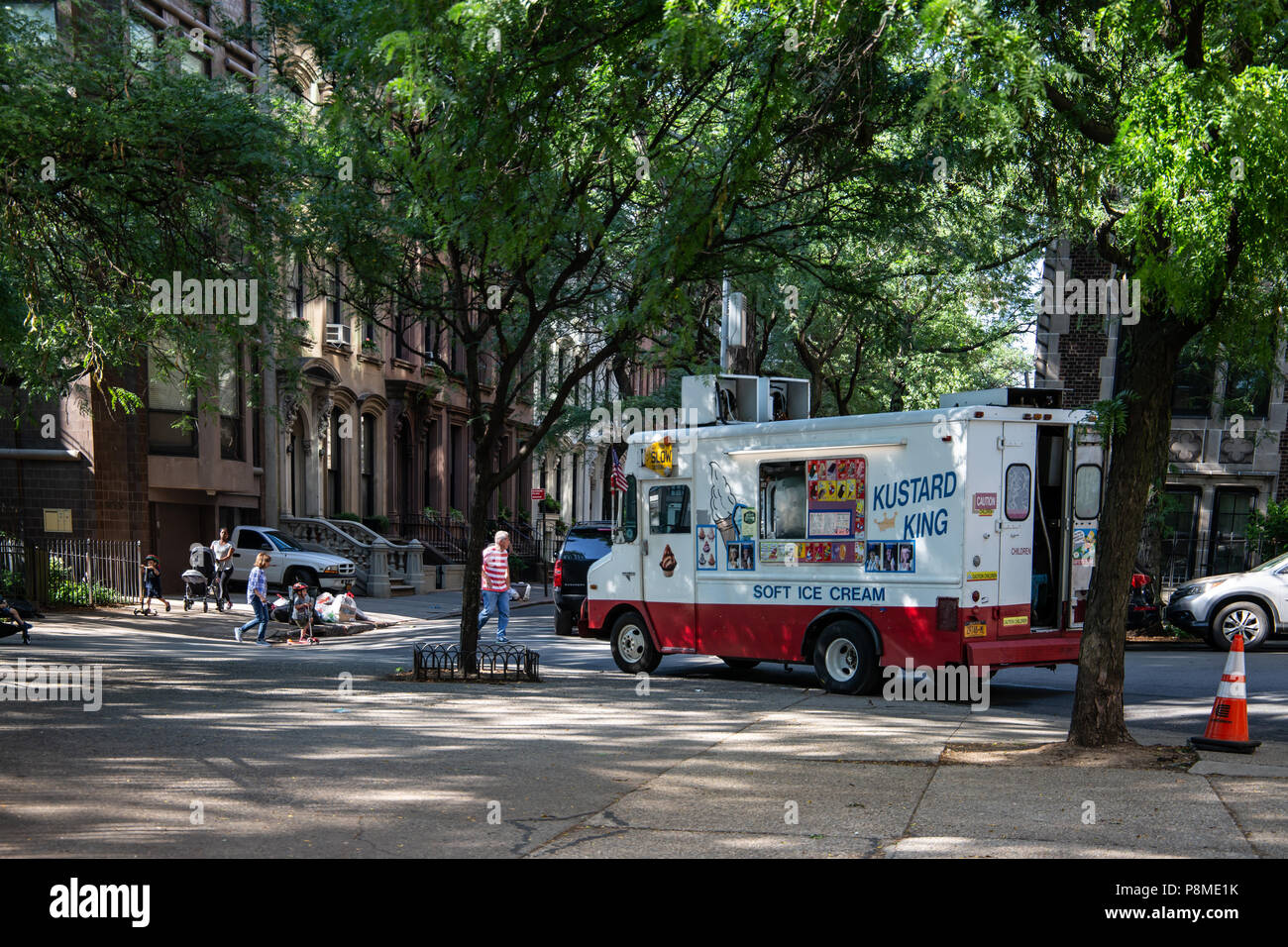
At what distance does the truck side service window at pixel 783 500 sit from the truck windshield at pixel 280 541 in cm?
1719

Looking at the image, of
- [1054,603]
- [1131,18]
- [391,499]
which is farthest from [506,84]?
[391,499]

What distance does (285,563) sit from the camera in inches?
1110

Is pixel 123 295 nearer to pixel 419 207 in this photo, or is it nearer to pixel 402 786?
pixel 419 207

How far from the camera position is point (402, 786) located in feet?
27.1

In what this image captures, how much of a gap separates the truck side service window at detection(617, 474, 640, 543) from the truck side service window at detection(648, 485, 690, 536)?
26 cm

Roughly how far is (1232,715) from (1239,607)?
975 cm

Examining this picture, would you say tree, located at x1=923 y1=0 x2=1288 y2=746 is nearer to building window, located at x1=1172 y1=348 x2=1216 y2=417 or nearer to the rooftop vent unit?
the rooftop vent unit

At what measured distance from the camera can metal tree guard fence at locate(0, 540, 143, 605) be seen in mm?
23047

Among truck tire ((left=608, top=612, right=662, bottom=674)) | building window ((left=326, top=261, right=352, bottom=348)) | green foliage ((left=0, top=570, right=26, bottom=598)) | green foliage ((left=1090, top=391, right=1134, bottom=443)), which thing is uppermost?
building window ((left=326, top=261, right=352, bottom=348))

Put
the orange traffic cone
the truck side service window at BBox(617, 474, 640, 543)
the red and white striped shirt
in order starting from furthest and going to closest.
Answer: the red and white striped shirt, the truck side service window at BBox(617, 474, 640, 543), the orange traffic cone

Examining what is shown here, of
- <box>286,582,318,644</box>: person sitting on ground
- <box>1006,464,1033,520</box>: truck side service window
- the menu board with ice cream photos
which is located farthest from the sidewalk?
<box>1006,464,1033,520</box>: truck side service window

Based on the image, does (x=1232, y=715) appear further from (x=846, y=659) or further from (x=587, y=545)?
(x=587, y=545)

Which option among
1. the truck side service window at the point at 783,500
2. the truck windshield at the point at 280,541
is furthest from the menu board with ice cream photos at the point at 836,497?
the truck windshield at the point at 280,541

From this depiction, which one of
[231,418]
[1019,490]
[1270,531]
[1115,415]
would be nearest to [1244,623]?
[1270,531]
